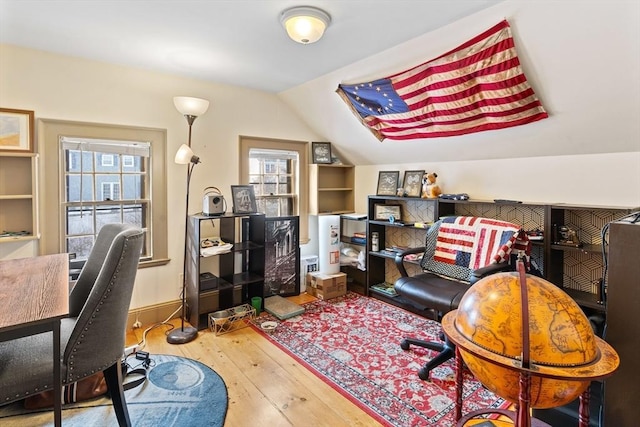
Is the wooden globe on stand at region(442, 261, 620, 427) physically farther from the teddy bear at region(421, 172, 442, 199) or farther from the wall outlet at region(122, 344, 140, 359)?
the wall outlet at region(122, 344, 140, 359)

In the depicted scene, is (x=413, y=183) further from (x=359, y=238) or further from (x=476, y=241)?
(x=476, y=241)

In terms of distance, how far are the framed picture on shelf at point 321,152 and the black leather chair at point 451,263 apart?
5.42ft

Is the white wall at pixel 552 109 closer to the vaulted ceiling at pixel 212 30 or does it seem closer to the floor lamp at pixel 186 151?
the vaulted ceiling at pixel 212 30

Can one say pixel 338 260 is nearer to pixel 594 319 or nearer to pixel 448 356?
pixel 448 356

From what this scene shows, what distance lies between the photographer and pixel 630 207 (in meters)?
2.30

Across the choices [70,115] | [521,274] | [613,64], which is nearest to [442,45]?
[613,64]

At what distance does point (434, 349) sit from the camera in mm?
2543

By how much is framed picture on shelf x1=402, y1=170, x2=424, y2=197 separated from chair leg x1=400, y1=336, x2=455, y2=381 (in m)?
1.49

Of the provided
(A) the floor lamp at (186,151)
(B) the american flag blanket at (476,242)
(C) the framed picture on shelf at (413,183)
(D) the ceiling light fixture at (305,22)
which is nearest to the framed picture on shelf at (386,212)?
(C) the framed picture on shelf at (413,183)

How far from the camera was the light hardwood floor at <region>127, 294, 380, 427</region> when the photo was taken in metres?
1.93

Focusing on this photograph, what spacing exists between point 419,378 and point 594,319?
105cm

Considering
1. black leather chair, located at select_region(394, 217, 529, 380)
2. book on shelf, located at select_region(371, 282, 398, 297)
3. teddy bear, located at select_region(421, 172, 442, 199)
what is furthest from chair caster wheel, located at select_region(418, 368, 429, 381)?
teddy bear, located at select_region(421, 172, 442, 199)

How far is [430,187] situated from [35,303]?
3040 millimetres

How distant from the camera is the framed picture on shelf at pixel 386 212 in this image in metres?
3.79
